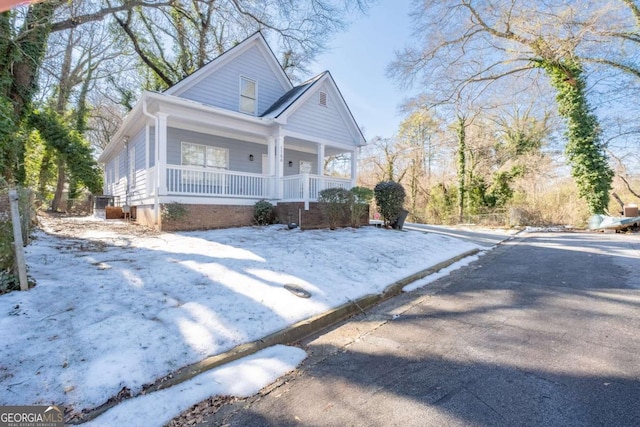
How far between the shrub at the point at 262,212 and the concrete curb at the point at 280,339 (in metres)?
6.05

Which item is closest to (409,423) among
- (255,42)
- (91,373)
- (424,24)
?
(91,373)

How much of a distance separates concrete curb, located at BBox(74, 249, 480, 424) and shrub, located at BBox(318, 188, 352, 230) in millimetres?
4603

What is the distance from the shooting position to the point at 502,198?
1945 centimetres

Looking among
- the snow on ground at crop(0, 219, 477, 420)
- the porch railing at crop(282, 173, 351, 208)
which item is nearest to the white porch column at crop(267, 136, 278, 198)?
the porch railing at crop(282, 173, 351, 208)

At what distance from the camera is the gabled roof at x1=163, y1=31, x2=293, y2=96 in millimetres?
10688

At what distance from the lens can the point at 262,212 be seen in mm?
10109

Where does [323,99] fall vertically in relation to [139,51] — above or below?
below

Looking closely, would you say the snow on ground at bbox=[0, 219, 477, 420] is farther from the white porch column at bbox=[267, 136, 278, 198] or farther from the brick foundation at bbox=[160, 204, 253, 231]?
the white porch column at bbox=[267, 136, 278, 198]

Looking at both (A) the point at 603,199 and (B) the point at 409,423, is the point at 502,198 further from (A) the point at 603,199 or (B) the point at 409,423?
(B) the point at 409,423

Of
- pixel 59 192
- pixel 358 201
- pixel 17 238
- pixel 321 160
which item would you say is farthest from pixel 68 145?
pixel 17 238

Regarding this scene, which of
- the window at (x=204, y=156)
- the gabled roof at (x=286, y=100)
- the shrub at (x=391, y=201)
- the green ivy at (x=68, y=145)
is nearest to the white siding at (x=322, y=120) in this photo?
the gabled roof at (x=286, y=100)

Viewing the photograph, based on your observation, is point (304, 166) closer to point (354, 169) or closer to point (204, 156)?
point (354, 169)

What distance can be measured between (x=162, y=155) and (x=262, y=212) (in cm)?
336

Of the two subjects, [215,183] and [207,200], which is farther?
[215,183]
